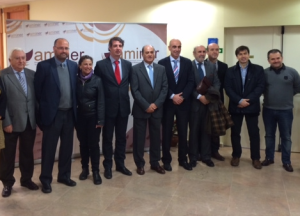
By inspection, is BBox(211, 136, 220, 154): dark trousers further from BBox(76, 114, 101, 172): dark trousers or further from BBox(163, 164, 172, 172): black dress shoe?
BBox(76, 114, 101, 172): dark trousers

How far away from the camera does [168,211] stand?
303 cm

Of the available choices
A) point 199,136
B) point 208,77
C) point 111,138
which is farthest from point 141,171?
point 208,77

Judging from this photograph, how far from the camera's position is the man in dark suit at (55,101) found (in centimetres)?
333

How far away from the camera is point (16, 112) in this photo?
3.27 metres

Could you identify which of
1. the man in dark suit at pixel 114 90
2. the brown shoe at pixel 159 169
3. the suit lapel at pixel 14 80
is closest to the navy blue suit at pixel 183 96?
the brown shoe at pixel 159 169

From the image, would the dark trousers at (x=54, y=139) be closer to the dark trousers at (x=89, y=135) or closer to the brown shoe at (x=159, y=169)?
the dark trousers at (x=89, y=135)

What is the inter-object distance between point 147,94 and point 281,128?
1865 millimetres

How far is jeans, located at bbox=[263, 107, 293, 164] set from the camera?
419 centimetres

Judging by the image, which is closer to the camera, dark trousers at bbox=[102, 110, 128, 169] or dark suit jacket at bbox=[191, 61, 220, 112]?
dark trousers at bbox=[102, 110, 128, 169]

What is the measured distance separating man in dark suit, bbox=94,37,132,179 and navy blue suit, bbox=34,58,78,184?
383mm

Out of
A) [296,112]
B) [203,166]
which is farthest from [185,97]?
[296,112]

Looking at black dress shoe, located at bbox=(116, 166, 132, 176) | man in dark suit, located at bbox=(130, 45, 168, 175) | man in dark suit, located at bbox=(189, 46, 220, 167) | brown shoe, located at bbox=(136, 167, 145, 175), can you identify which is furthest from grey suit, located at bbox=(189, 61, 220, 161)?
black dress shoe, located at bbox=(116, 166, 132, 176)

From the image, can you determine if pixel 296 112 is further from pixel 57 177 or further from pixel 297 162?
pixel 57 177

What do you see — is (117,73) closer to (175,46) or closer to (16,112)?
(175,46)
